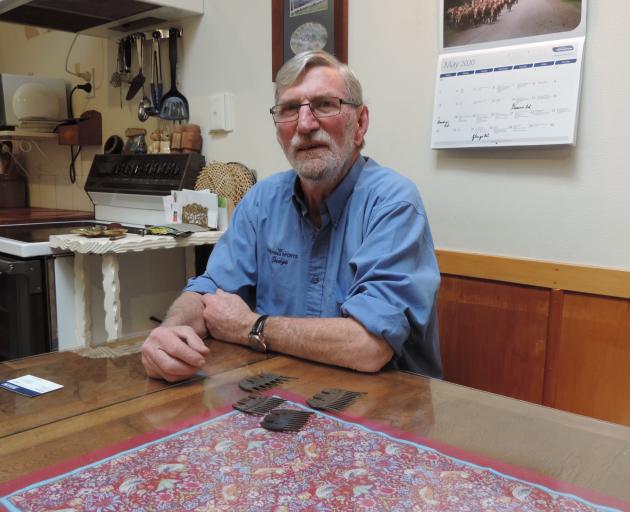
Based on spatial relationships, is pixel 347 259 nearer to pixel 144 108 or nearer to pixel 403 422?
pixel 403 422

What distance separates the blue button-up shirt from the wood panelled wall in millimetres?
413

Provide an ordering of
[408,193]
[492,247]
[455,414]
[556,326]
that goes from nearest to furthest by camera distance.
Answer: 1. [455,414]
2. [408,193]
3. [556,326]
4. [492,247]

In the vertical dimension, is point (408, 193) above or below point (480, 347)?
above

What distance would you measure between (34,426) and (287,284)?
0.73 m

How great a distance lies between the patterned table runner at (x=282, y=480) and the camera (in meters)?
0.61

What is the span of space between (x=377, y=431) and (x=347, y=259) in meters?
0.60

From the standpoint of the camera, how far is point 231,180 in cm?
232

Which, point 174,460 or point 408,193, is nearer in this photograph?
point 174,460

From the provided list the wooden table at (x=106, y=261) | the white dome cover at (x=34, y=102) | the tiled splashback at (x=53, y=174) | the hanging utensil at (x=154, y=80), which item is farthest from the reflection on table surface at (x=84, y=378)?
the white dome cover at (x=34, y=102)

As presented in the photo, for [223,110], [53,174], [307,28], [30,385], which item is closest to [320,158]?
[30,385]

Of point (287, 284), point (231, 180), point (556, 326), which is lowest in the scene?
point (556, 326)

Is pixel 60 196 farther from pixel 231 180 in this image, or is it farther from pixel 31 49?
pixel 231 180

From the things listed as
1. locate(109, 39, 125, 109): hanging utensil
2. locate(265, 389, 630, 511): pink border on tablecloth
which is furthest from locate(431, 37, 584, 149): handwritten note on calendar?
locate(109, 39, 125, 109): hanging utensil

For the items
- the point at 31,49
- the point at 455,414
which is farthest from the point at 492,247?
the point at 31,49
